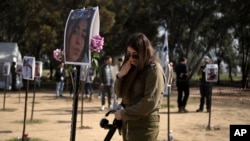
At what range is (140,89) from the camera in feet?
11.9

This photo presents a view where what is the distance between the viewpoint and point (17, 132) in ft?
30.5

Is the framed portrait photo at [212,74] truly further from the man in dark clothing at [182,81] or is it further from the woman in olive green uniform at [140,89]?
the woman in olive green uniform at [140,89]

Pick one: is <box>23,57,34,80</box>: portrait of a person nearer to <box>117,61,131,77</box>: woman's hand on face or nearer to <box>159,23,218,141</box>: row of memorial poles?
<box>159,23,218,141</box>: row of memorial poles

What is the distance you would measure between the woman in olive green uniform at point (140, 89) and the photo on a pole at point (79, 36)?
1.06 metres

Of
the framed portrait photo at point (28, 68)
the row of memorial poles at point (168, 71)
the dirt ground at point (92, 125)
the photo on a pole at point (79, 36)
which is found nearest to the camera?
the photo on a pole at point (79, 36)

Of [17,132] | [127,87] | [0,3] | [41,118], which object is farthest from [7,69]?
[127,87]

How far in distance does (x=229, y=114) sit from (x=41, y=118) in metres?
6.36

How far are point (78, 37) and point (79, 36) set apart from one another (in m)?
0.02

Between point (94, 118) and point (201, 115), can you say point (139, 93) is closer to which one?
point (94, 118)

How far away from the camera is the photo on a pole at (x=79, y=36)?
4.65 metres

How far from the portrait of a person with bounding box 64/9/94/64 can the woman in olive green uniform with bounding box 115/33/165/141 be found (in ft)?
3.52

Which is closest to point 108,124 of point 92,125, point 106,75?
point 92,125

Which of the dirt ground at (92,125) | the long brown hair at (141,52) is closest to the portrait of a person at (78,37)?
the long brown hair at (141,52)

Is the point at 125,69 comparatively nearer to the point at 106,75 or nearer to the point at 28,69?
the point at 28,69
